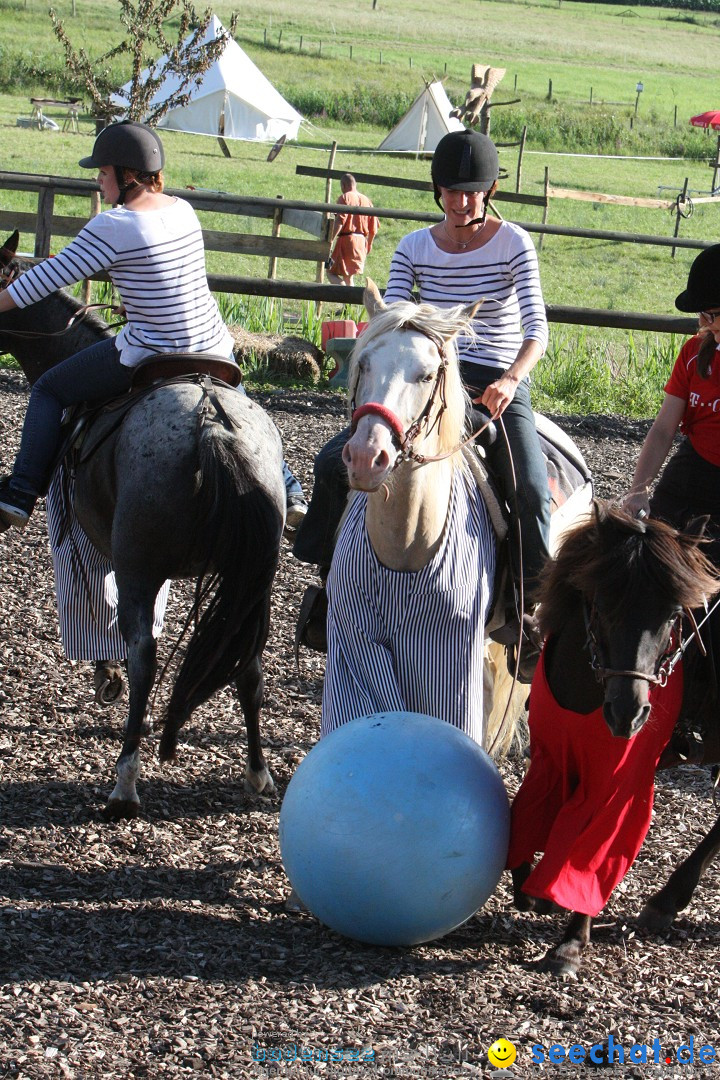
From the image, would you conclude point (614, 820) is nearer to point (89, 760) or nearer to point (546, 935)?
point (546, 935)

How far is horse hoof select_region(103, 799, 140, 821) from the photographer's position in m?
4.18

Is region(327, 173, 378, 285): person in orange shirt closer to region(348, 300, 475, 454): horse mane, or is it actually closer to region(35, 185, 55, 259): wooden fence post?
region(35, 185, 55, 259): wooden fence post

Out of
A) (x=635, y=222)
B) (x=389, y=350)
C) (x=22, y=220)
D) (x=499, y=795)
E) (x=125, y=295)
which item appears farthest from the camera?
(x=635, y=222)

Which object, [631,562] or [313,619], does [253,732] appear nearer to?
[313,619]

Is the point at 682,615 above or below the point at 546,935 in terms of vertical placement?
above

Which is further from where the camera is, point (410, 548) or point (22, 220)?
point (22, 220)

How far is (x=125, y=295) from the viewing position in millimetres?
4473

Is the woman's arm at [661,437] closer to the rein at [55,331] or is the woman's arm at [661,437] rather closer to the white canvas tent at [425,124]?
the rein at [55,331]

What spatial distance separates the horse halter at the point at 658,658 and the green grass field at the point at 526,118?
310 inches

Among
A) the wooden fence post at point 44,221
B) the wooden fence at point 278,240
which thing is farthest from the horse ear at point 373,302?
the wooden fence post at point 44,221

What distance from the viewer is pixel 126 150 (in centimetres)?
432

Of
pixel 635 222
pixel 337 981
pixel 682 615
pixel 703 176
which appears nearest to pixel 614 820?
pixel 682 615

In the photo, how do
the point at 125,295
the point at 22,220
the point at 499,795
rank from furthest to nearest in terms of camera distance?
the point at 22,220 < the point at 125,295 < the point at 499,795

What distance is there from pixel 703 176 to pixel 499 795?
40169mm
